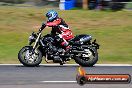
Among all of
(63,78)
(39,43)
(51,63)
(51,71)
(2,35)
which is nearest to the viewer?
(63,78)

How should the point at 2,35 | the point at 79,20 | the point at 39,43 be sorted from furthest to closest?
1. the point at 79,20
2. the point at 2,35
3. the point at 39,43

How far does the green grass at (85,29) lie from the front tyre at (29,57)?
1.77m

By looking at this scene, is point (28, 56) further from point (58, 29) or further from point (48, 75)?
point (48, 75)

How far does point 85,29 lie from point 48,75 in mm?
10323

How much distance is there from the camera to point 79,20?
24.8 meters

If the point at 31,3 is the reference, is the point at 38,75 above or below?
above

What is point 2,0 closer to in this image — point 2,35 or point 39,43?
point 2,35

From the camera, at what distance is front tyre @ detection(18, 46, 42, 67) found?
48.1 ft

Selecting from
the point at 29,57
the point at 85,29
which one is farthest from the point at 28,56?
the point at 85,29

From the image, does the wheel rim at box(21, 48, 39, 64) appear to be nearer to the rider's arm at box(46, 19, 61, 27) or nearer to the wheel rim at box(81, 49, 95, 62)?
the rider's arm at box(46, 19, 61, 27)

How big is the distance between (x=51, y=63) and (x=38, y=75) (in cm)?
292

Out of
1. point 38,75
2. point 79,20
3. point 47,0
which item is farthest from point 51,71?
point 47,0

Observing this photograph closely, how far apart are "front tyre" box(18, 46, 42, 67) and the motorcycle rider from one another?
72 centimetres

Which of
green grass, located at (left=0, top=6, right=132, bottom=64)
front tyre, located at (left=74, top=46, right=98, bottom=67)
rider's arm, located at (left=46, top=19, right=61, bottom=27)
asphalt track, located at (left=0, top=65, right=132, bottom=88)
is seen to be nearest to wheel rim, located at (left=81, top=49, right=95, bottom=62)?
front tyre, located at (left=74, top=46, right=98, bottom=67)
